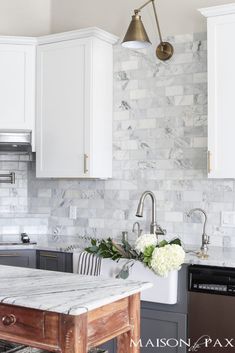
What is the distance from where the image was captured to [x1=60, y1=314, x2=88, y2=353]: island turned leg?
1.76m

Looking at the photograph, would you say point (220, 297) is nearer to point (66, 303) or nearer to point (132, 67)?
point (66, 303)

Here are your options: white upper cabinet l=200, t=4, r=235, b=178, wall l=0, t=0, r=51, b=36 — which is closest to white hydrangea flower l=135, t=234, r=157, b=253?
white upper cabinet l=200, t=4, r=235, b=178

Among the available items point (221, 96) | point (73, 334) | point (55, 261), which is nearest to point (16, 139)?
point (55, 261)

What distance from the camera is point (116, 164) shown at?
4316 mm

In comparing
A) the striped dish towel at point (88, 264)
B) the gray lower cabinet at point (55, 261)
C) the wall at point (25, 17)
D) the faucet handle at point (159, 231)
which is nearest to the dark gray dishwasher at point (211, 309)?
the striped dish towel at point (88, 264)

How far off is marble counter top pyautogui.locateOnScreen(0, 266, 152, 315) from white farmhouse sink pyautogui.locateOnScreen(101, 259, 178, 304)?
3.18 feet

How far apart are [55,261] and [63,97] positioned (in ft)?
4.46

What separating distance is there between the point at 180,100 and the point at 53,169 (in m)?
1.20

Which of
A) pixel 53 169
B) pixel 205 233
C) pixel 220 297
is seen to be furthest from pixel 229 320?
pixel 53 169

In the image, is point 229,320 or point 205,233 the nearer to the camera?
point 229,320

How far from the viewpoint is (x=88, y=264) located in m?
3.43

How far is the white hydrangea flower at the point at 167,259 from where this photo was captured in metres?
3.05

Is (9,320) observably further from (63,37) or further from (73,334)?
(63,37)

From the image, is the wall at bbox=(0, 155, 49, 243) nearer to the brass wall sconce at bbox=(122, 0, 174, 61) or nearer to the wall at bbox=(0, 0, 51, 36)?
the wall at bbox=(0, 0, 51, 36)
